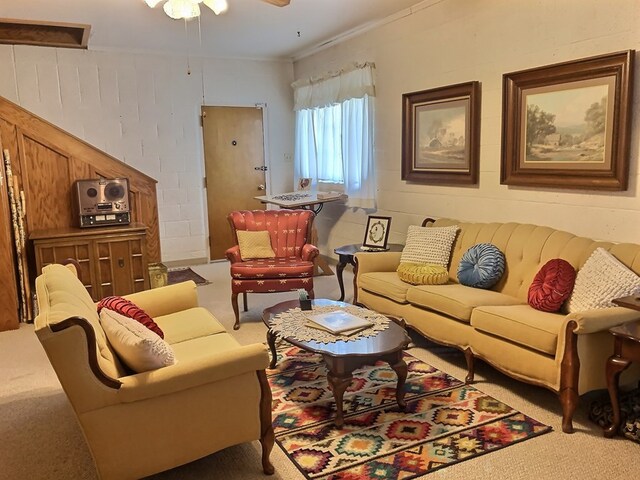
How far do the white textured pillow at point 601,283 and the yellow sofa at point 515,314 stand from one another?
0.12m

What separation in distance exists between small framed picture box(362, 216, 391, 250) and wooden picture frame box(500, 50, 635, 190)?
1.21m

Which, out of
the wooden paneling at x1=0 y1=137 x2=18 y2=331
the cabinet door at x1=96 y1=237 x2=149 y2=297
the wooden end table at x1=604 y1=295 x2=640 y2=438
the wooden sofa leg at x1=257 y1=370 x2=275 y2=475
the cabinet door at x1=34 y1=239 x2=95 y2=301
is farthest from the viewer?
the cabinet door at x1=96 y1=237 x2=149 y2=297

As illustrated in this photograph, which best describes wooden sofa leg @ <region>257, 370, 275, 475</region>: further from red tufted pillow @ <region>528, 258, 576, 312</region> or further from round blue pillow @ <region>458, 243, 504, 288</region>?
round blue pillow @ <region>458, 243, 504, 288</region>

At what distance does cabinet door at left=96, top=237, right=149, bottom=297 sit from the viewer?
4.82m

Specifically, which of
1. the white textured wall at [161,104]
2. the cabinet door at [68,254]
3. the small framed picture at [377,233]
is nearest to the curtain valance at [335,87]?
the white textured wall at [161,104]

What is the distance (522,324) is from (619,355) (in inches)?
18.7

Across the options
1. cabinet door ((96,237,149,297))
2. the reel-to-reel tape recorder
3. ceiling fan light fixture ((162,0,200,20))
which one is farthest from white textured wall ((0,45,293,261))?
ceiling fan light fixture ((162,0,200,20))

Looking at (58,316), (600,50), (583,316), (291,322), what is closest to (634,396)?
(583,316)

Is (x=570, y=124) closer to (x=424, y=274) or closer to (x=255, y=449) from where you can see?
(x=424, y=274)

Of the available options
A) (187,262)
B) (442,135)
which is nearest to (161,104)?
(187,262)

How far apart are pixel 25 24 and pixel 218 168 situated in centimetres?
263

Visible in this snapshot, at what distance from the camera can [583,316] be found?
8.19ft

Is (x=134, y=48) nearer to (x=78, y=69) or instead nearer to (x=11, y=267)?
(x=78, y=69)

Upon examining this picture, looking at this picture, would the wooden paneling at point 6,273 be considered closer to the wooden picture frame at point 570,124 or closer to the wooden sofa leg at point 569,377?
the wooden picture frame at point 570,124
